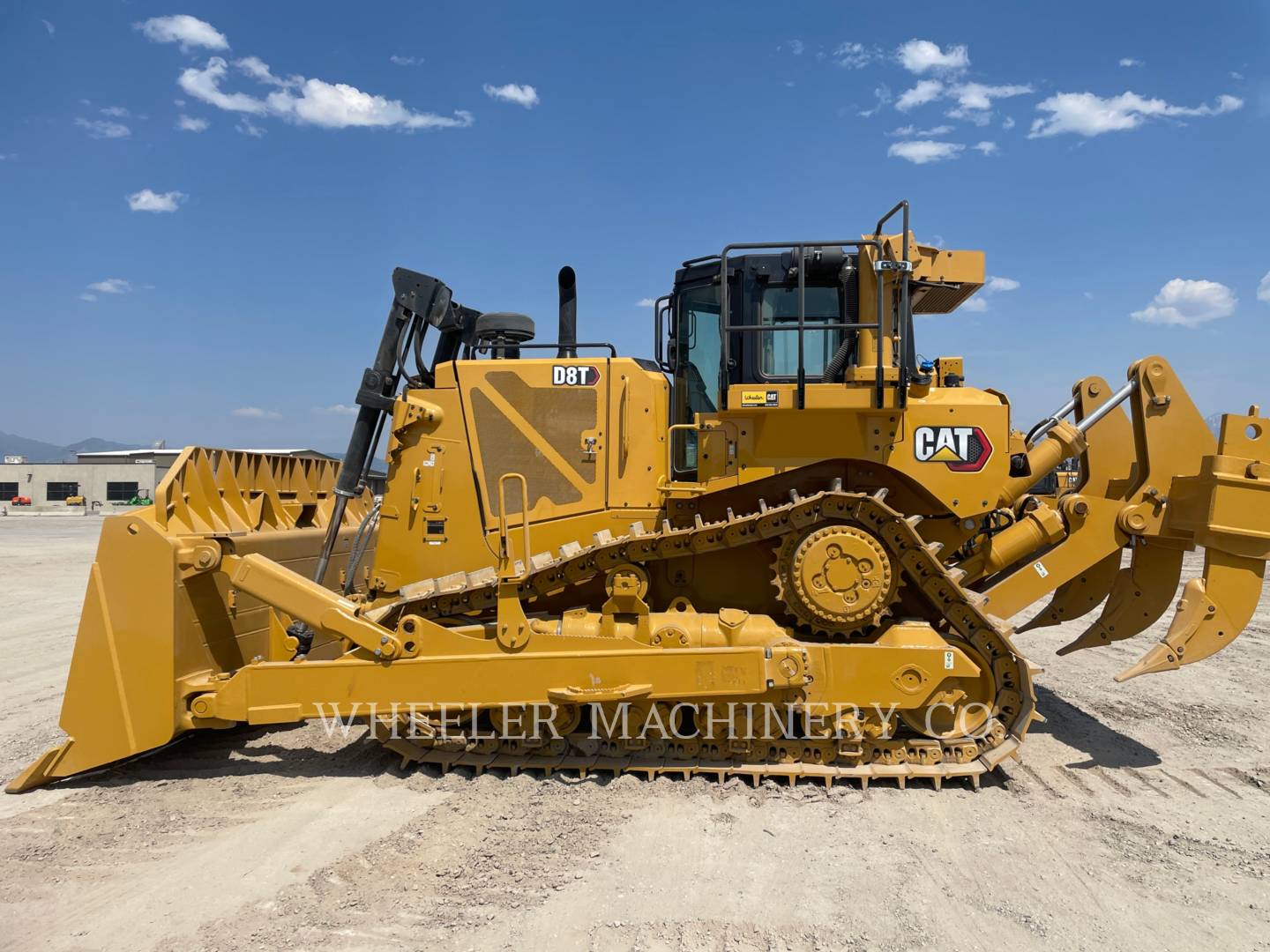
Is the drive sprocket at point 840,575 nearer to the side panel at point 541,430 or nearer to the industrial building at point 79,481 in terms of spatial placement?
the side panel at point 541,430

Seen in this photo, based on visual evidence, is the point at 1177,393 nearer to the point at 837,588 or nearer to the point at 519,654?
the point at 837,588

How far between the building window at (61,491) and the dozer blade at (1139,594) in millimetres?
64118

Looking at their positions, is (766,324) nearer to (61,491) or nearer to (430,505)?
(430,505)

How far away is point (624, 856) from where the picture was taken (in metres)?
4.18

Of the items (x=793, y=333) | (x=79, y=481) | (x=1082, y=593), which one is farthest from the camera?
(x=79, y=481)

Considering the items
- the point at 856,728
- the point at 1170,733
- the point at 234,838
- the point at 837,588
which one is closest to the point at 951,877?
the point at 856,728

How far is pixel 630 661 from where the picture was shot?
497cm

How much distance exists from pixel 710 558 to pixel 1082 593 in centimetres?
319

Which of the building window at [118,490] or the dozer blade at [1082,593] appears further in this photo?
the building window at [118,490]

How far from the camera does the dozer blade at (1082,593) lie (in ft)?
20.1

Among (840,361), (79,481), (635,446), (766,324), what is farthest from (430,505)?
(79,481)

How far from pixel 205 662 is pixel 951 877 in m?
4.86

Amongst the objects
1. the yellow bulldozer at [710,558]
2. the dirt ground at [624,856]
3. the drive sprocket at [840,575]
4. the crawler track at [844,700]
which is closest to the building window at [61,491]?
the dirt ground at [624,856]

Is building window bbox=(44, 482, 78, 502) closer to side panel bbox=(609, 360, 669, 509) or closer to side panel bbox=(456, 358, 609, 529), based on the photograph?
side panel bbox=(456, 358, 609, 529)
